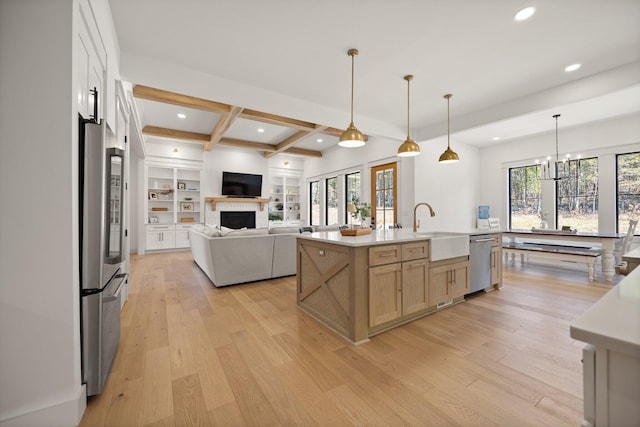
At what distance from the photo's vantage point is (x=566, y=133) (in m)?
5.70

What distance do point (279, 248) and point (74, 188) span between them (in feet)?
10.2

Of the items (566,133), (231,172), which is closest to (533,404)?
(566,133)

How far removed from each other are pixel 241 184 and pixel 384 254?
6692 millimetres

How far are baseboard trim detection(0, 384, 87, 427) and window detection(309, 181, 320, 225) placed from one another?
8153mm

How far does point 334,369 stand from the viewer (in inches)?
75.6

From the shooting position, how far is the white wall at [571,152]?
5004 millimetres

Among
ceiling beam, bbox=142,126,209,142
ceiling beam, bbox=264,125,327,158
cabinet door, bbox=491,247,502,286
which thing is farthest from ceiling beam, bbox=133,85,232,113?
cabinet door, bbox=491,247,502,286

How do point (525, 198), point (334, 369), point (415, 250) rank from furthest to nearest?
point (525, 198)
point (415, 250)
point (334, 369)

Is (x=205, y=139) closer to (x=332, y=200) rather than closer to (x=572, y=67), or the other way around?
(x=332, y=200)

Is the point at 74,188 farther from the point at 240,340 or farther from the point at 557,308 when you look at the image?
the point at 557,308

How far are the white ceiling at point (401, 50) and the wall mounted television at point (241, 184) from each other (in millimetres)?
4538

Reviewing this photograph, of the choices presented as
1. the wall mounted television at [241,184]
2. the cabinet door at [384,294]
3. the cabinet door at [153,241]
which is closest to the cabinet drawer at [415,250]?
the cabinet door at [384,294]

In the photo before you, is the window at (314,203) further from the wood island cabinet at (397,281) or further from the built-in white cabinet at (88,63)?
the built-in white cabinet at (88,63)

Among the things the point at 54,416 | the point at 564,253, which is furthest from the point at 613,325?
the point at 564,253
